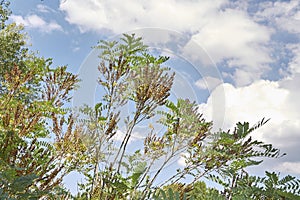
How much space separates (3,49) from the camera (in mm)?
14125

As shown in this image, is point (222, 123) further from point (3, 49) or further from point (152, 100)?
point (3, 49)

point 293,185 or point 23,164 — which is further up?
point 23,164

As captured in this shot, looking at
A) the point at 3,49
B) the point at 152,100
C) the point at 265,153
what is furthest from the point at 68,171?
the point at 3,49

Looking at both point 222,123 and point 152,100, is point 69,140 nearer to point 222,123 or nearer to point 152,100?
Answer: point 152,100

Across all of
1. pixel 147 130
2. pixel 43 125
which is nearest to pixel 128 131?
pixel 147 130

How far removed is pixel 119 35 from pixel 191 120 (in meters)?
0.87

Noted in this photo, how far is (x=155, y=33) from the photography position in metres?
2.75

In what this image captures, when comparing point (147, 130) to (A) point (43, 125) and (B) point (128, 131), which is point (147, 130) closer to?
(B) point (128, 131)

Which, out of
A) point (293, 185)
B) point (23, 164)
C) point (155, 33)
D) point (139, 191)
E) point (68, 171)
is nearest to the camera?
point (293, 185)

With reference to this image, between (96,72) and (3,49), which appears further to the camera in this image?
(3,49)

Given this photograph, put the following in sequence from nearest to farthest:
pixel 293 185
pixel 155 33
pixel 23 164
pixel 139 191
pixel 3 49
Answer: pixel 293 185 < pixel 23 164 < pixel 139 191 < pixel 155 33 < pixel 3 49

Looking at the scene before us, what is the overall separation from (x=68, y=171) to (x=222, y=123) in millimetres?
1280

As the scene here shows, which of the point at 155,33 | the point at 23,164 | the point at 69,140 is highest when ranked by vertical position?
the point at 155,33

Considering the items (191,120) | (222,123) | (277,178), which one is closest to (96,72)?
(191,120)
